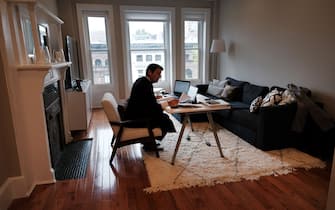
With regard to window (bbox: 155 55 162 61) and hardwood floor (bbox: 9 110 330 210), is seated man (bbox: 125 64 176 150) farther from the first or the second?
window (bbox: 155 55 162 61)

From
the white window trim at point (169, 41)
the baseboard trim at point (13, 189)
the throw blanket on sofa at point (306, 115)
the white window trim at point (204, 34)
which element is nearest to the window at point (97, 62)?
the white window trim at point (169, 41)

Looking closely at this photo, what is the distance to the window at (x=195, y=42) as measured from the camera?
608 cm

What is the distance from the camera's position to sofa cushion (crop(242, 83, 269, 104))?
13.5 feet

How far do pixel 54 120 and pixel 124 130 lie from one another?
3.14 ft

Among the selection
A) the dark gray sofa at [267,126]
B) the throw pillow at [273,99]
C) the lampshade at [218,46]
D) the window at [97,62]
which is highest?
the lampshade at [218,46]

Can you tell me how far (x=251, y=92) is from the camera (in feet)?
14.1

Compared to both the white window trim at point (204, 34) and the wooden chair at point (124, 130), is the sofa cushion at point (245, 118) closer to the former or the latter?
the wooden chair at point (124, 130)

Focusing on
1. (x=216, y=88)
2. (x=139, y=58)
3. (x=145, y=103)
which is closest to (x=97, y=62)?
(x=139, y=58)

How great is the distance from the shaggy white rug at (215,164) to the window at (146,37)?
3220mm

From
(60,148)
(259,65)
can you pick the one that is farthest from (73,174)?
(259,65)

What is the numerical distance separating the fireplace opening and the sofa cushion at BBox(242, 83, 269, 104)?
3208mm

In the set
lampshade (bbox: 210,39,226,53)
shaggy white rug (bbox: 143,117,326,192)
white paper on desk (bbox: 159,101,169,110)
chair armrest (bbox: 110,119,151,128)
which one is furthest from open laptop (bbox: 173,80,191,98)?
lampshade (bbox: 210,39,226,53)

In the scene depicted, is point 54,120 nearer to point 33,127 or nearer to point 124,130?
point 33,127

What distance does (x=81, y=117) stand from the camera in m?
4.04
